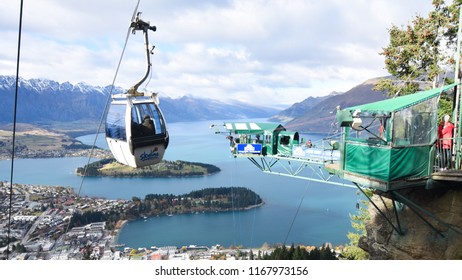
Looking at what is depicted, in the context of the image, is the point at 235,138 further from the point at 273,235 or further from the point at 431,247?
the point at 273,235

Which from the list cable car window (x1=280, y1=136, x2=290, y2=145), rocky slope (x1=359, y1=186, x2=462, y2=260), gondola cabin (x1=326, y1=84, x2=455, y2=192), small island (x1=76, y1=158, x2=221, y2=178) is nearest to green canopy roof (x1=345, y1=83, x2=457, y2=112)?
gondola cabin (x1=326, y1=84, x2=455, y2=192)

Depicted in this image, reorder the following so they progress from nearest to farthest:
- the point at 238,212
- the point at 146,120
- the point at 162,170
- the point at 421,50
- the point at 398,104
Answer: the point at 398,104, the point at 146,120, the point at 421,50, the point at 238,212, the point at 162,170

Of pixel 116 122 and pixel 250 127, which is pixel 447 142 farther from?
pixel 250 127

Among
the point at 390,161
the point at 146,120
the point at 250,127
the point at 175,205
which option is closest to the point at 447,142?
the point at 390,161

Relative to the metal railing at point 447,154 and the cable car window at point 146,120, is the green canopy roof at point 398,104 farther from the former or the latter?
the cable car window at point 146,120

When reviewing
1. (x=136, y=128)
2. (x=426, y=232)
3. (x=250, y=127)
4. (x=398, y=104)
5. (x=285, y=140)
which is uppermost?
(x=398, y=104)

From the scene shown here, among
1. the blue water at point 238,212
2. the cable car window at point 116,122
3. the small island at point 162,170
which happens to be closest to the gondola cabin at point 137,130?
the cable car window at point 116,122

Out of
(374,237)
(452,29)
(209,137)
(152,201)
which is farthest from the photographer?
(209,137)

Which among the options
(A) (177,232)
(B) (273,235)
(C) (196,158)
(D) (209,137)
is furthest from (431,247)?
(D) (209,137)
